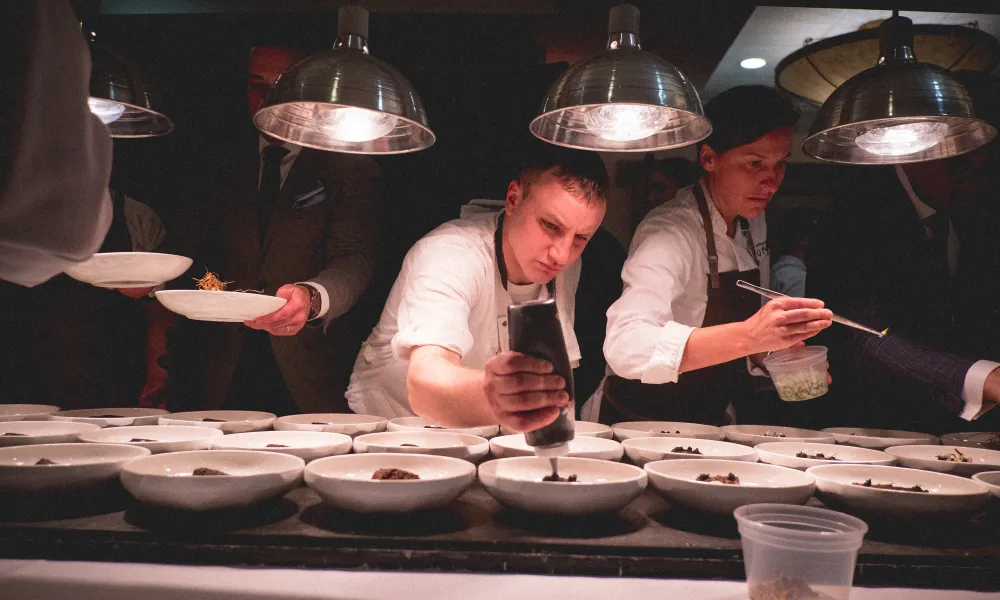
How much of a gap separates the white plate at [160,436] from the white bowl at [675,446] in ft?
3.84

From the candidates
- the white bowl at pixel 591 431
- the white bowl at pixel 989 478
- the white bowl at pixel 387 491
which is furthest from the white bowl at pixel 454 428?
the white bowl at pixel 989 478

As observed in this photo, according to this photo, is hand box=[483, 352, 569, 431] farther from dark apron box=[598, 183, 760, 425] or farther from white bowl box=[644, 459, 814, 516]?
dark apron box=[598, 183, 760, 425]

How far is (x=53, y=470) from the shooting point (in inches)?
51.6

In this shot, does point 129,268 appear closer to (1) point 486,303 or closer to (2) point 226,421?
(2) point 226,421

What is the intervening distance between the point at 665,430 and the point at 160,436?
170cm

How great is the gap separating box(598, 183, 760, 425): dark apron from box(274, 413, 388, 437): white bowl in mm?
1071

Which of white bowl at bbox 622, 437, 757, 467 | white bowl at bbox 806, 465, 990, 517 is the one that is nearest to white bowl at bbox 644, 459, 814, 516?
white bowl at bbox 806, 465, 990, 517

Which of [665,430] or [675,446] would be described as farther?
[665,430]

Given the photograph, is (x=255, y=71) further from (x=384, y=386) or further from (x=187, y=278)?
(x=384, y=386)

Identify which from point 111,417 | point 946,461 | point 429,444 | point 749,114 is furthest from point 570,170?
point 111,417

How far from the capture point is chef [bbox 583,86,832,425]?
199 cm

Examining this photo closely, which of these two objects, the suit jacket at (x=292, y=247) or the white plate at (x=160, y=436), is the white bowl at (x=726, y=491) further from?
the suit jacket at (x=292, y=247)

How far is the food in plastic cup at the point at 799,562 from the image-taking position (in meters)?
1.02

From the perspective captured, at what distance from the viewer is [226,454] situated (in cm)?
162
